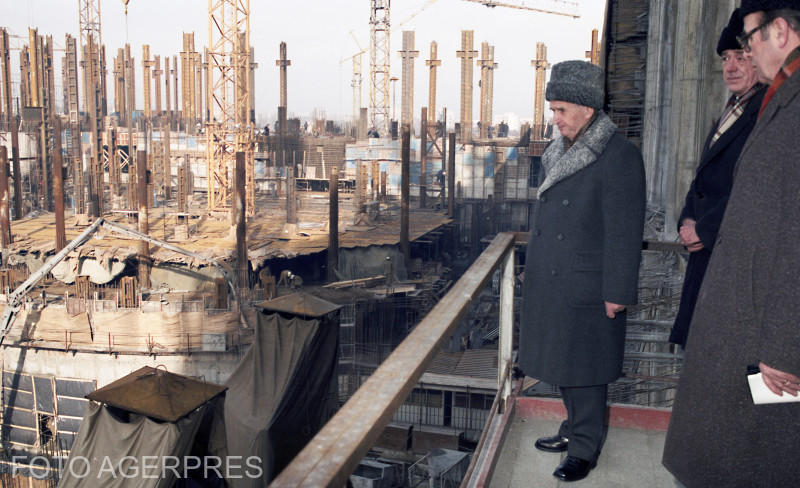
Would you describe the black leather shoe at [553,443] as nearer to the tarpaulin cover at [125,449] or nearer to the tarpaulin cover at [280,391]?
the tarpaulin cover at [125,449]

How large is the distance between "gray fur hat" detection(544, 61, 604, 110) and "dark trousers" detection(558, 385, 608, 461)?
1.00 meters

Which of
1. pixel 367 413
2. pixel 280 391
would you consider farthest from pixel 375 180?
pixel 367 413

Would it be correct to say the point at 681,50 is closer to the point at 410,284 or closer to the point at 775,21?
the point at 775,21

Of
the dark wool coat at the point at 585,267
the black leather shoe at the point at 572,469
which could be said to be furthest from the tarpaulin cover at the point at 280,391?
the dark wool coat at the point at 585,267

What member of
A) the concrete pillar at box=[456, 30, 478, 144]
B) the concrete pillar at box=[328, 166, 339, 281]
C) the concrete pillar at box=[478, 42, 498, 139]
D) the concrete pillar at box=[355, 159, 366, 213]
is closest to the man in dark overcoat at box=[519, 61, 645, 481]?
the concrete pillar at box=[328, 166, 339, 281]

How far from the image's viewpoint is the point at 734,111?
230 cm

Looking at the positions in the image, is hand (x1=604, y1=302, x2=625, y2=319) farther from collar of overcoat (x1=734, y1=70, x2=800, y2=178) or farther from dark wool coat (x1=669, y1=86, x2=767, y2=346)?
collar of overcoat (x1=734, y1=70, x2=800, y2=178)

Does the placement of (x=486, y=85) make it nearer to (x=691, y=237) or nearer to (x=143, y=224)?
(x=143, y=224)

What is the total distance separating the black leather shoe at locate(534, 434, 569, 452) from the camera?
2875mm

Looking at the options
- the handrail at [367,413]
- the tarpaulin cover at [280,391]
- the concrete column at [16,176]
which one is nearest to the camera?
the handrail at [367,413]

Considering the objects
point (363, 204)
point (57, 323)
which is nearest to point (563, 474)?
point (57, 323)

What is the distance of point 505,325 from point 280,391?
693 cm

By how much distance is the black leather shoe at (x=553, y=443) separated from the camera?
9.43 ft

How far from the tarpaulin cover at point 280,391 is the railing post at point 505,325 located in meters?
6.65
